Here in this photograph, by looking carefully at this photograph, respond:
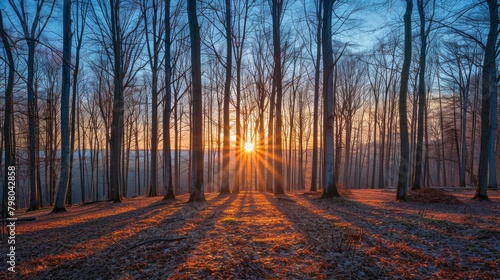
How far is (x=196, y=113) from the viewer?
941 centimetres

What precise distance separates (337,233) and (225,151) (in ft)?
35.1

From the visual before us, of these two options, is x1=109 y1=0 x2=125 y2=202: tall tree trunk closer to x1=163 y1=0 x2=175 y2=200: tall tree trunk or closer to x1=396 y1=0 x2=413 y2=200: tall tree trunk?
x1=163 y1=0 x2=175 y2=200: tall tree trunk

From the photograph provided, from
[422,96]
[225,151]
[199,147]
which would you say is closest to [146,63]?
[225,151]

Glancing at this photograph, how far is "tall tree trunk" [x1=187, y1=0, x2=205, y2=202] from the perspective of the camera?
9.42 metres

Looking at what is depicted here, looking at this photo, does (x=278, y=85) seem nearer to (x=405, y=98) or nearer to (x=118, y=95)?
(x=405, y=98)

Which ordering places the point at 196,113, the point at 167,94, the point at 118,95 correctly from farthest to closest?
the point at 118,95 → the point at 167,94 → the point at 196,113

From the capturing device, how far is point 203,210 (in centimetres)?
810

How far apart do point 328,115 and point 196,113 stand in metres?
5.00

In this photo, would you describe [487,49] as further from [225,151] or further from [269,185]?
[269,185]

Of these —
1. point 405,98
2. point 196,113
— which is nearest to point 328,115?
point 405,98

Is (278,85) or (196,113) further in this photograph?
(278,85)

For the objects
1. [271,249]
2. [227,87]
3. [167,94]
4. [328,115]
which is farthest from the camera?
[227,87]

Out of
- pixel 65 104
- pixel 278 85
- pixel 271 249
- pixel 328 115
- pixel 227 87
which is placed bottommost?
pixel 271 249

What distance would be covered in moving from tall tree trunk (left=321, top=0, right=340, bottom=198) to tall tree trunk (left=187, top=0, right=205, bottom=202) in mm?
4700
